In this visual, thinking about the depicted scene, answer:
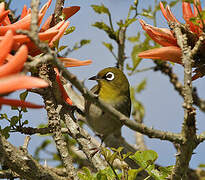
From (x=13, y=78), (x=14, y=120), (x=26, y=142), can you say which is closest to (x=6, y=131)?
(x=14, y=120)

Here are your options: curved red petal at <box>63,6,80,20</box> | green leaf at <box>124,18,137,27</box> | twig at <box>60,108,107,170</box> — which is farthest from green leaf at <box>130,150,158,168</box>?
green leaf at <box>124,18,137,27</box>

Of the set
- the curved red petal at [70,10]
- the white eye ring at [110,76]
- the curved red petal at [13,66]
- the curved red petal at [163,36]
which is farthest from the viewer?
the white eye ring at [110,76]

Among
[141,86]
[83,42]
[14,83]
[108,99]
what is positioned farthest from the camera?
[141,86]

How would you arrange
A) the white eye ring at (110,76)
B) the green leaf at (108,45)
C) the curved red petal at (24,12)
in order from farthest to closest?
the green leaf at (108,45)
the white eye ring at (110,76)
the curved red petal at (24,12)

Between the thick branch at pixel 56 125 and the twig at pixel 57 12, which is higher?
the twig at pixel 57 12

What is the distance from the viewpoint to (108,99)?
3336 millimetres

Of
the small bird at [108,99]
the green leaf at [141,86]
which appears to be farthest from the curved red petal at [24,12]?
the green leaf at [141,86]

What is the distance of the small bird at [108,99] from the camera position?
128 inches

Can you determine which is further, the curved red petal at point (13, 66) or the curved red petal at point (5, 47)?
the curved red petal at point (5, 47)

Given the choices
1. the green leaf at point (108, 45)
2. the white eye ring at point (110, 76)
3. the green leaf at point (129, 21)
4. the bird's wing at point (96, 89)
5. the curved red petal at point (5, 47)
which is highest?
the green leaf at point (129, 21)

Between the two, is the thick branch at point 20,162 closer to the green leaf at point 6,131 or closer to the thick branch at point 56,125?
the thick branch at point 56,125

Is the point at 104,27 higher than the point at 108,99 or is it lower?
higher

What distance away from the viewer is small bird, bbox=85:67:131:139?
3.25m

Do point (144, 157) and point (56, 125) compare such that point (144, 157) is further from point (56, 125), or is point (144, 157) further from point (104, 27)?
point (104, 27)
